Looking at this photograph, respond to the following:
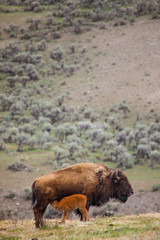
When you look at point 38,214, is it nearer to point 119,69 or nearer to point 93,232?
point 93,232

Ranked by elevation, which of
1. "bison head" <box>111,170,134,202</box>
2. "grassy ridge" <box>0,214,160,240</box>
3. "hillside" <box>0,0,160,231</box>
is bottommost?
"hillside" <box>0,0,160,231</box>

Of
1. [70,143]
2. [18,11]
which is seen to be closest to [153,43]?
[70,143]

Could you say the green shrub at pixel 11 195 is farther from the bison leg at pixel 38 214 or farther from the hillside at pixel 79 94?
the bison leg at pixel 38 214

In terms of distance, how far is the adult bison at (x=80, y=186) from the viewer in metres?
9.28

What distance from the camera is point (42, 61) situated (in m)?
71.1

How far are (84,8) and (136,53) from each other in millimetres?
45613

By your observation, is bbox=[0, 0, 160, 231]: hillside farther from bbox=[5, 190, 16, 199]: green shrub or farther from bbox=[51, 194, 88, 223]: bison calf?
bbox=[51, 194, 88, 223]: bison calf

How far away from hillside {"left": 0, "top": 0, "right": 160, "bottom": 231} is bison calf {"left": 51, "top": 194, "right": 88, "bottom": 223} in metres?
10.4

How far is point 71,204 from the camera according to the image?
935 centimetres

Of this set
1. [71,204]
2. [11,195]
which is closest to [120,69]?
[11,195]

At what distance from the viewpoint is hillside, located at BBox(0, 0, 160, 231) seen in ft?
97.5

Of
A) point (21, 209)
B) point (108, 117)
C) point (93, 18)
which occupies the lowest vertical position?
point (108, 117)

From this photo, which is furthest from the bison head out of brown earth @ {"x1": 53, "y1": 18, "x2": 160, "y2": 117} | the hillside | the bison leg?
brown earth @ {"x1": 53, "y1": 18, "x2": 160, "y2": 117}

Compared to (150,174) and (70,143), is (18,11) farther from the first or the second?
(150,174)
